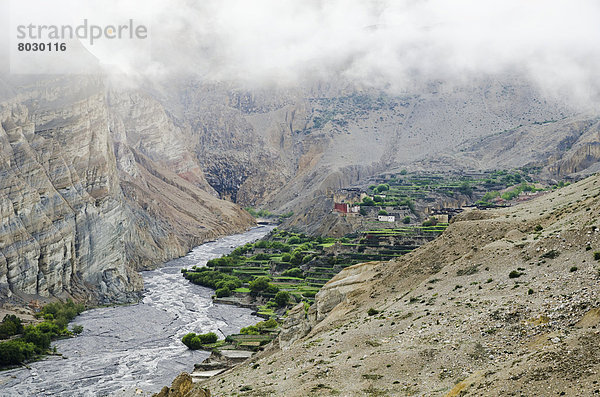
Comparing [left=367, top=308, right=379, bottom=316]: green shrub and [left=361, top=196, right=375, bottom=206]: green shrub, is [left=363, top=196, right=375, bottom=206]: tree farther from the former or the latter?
[left=367, top=308, right=379, bottom=316]: green shrub

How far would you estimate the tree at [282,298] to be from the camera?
74.5m

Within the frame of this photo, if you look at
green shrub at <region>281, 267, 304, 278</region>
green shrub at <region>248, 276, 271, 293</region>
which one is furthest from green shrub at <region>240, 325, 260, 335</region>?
green shrub at <region>281, 267, 304, 278</region>

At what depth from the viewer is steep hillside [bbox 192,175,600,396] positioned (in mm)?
19297

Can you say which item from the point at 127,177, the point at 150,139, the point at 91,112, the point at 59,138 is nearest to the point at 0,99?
the point at 59,138

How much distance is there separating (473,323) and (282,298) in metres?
50.2

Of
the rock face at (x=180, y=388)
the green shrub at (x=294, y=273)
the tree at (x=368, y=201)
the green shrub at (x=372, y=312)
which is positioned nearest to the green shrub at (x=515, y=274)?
the green shrub at (x=372, y=312)

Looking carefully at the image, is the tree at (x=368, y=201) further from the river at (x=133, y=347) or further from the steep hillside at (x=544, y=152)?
the steep hillside at (x=544, y=152)

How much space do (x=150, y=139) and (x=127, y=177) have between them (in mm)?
57648

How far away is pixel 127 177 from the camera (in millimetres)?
143375

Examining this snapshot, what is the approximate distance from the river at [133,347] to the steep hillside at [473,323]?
44.3ft

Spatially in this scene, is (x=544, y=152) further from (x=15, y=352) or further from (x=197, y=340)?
(x=15, y=352)

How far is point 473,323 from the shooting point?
85.1 ft

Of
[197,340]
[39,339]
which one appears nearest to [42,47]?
[39,339]

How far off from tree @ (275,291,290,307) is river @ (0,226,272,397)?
4119 millimetres
